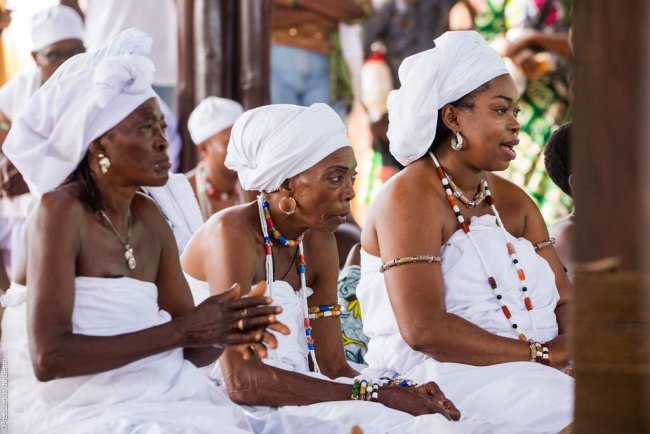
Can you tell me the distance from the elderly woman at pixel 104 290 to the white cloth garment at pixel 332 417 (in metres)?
0.20

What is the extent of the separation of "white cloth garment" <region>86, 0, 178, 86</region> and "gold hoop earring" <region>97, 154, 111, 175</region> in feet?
13.6

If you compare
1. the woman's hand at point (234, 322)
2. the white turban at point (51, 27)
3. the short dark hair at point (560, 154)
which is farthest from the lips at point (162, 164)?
the white turban at point (51, 27)

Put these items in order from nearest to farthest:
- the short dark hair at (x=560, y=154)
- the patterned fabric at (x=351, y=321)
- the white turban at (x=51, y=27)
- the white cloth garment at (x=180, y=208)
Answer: the white cloth garment at (x=180, y=208)
the patterned fabric at (x=351, y=321)
the short dark hair at (x=560, y=154)
the white turban at (x=51, y=27)

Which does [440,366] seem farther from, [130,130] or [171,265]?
[130,130]

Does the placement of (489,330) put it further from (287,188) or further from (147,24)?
(147,24)

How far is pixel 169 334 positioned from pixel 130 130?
63 cm

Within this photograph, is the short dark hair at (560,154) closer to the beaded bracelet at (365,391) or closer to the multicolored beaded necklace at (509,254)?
the multicolored beaded necklace at (509,254)

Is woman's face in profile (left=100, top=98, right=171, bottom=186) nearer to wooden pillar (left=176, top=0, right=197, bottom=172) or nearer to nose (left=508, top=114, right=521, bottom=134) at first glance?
nose (left=508, top=114, right=521, bottom=134)

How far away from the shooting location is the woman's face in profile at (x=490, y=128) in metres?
4.32

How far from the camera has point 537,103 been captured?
10.5 metres

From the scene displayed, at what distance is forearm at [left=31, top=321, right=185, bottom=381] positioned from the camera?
10.4ft

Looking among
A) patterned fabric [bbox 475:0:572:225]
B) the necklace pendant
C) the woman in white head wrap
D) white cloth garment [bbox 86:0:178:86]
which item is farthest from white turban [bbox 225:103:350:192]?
patterned fabric [bbox 475:0:572:225]

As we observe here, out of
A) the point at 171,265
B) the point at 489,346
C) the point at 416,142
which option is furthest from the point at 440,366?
the point at 171,265

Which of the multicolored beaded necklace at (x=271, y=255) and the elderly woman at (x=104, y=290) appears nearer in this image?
the elderly woman at (x=104, y=290)
